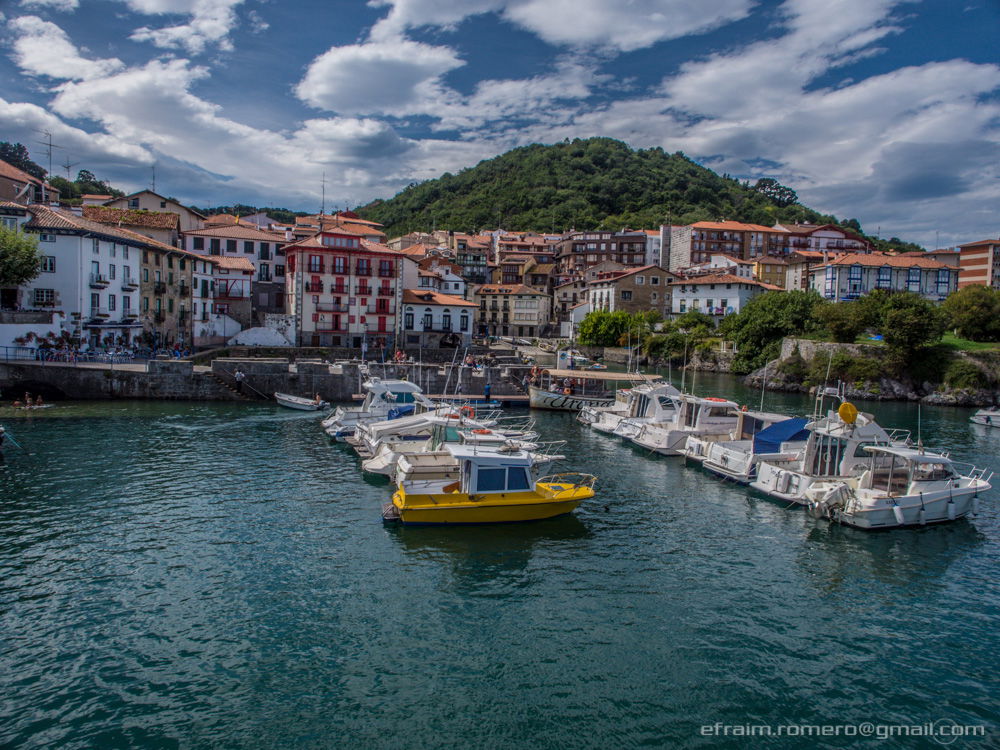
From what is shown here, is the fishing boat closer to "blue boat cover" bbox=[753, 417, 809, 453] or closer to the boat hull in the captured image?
the boat hull

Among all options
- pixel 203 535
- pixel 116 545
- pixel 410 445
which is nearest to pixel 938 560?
pixel 410 445

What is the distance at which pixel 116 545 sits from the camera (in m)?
18.7

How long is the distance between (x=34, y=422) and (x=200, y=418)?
26.8 feet

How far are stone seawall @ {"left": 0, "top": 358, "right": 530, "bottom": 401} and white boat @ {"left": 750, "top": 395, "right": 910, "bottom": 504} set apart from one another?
22901 mm

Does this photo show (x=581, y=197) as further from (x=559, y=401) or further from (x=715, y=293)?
(x=559, y=401)

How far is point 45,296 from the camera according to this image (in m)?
47.8

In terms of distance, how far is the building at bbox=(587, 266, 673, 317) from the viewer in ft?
323

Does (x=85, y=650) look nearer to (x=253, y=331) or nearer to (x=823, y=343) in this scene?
(x=253, y=331)

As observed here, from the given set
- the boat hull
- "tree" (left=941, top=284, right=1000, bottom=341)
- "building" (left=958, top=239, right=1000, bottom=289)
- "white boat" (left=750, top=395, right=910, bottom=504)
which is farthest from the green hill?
"white boat" (left=750, top=395, right=910, bottom=504)

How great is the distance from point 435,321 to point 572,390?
23671 mm

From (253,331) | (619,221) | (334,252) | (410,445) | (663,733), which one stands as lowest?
(663,733)

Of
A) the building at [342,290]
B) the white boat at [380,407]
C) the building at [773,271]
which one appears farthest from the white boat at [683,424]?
the building at [773,271]

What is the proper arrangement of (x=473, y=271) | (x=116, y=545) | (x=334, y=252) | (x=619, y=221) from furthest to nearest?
1. (x=619, y=221)
2. (x=473, y=271)
3. (x=334, y=252)
4. (x=116, y=545)

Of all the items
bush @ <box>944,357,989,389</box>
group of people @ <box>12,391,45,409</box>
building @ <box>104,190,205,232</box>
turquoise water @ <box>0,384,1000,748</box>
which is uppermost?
building @ <box>104,190,205,232</box>
